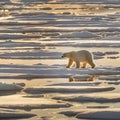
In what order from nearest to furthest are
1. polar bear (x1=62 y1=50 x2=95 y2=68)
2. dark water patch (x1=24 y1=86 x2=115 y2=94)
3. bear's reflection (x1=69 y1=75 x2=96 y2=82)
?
dark water patch (x1=24 y1=86 x2=115 y2=94), bear's reflection (x1=69 y1=75 x2=96 y2=82), polar bear (x1=62 y1=50 x2=95 y2=68)

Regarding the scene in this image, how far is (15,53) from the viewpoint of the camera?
14016mm

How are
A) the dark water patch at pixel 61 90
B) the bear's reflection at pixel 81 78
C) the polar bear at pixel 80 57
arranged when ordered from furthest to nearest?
the polar bear at pixel 80 57, the bear's reflection at pixel 81 78, the dark water patch at pixel 61 90

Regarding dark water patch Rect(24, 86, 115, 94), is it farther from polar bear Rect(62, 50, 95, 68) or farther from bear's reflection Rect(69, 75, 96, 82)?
polar bear Rect(62, 50, 95, 68)

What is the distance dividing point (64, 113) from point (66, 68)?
3938 millimetres

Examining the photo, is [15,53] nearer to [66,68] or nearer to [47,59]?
[47,59]

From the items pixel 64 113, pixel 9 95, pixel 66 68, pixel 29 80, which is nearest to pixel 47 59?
pixel 66 68

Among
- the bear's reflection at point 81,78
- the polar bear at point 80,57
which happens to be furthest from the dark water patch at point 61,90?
the polar bear at point 80,57

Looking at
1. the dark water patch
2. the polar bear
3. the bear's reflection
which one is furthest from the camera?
the polar bear

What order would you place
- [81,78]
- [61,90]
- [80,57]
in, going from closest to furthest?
1. [61,90]
2. [81,78]
3. [80,57]

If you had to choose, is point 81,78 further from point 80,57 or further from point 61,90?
point 80,57

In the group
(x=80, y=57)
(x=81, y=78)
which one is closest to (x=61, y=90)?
(x=81, y=78)

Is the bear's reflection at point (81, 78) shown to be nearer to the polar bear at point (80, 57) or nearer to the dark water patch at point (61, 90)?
the dark water patch at point (61, 90)

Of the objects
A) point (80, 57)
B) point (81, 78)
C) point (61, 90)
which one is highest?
point (80, 57)

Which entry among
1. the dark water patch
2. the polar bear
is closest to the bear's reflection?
the dark water patch
